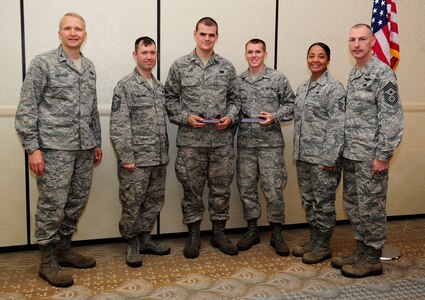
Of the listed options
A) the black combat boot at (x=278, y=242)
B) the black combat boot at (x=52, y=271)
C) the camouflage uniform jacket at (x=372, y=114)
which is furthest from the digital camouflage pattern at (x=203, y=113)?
the black combat boot at (x=52, y=271)

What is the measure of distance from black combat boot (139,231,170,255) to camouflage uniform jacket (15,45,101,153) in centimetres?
94

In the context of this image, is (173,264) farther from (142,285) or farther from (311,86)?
(311,86)

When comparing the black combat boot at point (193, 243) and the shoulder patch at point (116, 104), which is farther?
the black combat boot at point (193, 243)

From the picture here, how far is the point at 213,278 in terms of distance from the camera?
326 centimetres

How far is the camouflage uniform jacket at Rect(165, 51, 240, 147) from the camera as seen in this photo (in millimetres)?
3602

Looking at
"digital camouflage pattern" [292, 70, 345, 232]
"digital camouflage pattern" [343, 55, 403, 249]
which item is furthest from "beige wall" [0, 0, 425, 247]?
"digital camouflage pattern" [343, 55, 403, 249]

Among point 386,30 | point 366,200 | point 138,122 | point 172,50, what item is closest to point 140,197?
point 138,122

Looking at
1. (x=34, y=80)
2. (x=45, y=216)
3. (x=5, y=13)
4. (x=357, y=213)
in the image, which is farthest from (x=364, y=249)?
(x=5, y=13)

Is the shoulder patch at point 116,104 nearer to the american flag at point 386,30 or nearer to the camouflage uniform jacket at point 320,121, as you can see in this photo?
the camouflage uniform jacket at point 320,121

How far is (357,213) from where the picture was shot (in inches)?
131

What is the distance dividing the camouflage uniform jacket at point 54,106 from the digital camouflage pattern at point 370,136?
181cm

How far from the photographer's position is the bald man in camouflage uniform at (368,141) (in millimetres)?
3043

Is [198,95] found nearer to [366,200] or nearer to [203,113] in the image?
[203,113]

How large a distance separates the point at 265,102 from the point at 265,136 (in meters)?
0.27
